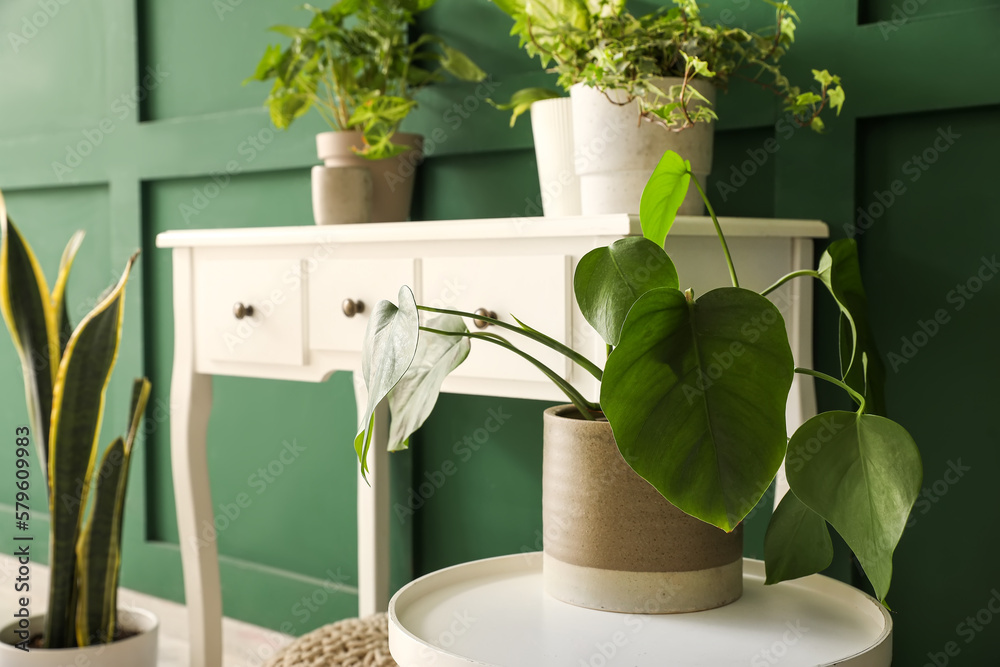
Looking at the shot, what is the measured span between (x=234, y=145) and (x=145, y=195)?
0.34 metres

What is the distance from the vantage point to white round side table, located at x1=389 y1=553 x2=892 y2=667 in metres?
0.81

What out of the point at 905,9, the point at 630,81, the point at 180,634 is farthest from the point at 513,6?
the point at 180,634

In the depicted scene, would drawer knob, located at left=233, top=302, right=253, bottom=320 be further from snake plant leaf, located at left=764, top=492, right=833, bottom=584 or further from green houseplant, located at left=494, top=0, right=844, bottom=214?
snake plant leaf, located at left=764, top=492, right=833, bottom=584

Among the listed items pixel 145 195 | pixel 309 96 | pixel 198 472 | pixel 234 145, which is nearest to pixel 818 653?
pixel 198 472

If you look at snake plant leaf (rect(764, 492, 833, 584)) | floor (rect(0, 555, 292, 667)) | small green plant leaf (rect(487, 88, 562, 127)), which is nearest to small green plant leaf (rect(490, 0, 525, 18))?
small green plant leaf (rect(487, 88, 562, 127))

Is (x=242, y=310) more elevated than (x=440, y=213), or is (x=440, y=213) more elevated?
(x=440, y=213)

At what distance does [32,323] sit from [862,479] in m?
1.36

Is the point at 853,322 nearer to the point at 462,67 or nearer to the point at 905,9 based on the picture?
the point at 905,9

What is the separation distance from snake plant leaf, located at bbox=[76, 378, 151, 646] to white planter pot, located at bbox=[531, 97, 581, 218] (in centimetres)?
74

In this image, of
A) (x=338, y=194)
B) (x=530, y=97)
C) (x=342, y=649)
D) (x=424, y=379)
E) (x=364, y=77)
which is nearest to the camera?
(x=424, y=379)

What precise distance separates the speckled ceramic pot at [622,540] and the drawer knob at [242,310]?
69 cm

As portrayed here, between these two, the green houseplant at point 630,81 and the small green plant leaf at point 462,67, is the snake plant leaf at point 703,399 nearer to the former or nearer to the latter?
the green houseplant at point 630,81

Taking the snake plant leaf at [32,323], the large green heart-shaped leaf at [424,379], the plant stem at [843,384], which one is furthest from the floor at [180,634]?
the plant stem at [843,384]

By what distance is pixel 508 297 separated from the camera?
120 centimetres
